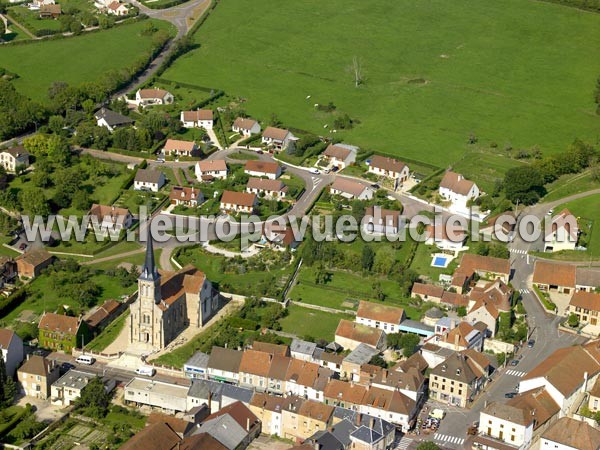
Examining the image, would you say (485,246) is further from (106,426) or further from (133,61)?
(133,61)

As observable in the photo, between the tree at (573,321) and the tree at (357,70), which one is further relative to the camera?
the tree at (357,70)

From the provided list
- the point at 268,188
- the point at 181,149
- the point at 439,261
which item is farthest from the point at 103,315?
the point at 181,149

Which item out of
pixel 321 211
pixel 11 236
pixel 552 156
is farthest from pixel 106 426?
→ pixel 552 156

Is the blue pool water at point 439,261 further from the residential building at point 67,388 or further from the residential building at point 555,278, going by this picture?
the residential building at point 67,388

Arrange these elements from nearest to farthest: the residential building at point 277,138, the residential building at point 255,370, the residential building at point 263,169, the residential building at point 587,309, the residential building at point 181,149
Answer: the residential building at point 255,370 < the residential building at point 587,309 < the residential building at point 263,169 < the residential building at point 181,149 < the residential building at point 277,138

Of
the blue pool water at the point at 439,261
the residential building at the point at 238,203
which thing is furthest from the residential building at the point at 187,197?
the blue pool water at the point at 439,261
